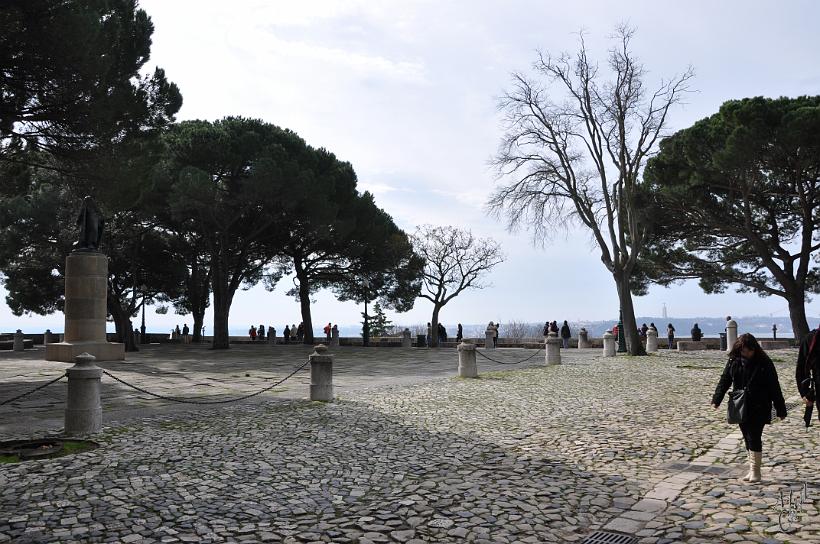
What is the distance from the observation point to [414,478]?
612cm

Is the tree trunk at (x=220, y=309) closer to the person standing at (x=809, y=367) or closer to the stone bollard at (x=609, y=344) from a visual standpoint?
the stone bollard at (x=609, y=344)

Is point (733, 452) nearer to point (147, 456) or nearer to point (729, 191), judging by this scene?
point (147, 456)

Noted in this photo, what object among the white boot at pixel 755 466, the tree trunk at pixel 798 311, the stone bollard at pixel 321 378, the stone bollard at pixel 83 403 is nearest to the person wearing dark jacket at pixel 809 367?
the white boot at pixel 755 466

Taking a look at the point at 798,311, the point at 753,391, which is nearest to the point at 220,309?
the point at 798,311

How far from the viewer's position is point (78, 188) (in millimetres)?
17594

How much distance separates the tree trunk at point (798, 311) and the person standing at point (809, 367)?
75.1ft

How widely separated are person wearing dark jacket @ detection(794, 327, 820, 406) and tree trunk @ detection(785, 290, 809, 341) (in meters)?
22.9

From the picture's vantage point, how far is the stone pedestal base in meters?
19.0

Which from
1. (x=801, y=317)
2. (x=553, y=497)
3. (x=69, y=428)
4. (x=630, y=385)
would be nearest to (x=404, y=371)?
(x=630, y=385)

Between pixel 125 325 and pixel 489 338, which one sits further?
pixel 489 338

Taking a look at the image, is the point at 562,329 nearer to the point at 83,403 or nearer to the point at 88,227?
the point at 88,227

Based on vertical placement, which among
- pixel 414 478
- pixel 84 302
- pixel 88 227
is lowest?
pixel 414 478

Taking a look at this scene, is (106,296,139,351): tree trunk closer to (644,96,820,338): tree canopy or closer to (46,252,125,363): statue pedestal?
(46,252,125,363): statue pedestal

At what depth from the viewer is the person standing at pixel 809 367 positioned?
6.39 m
